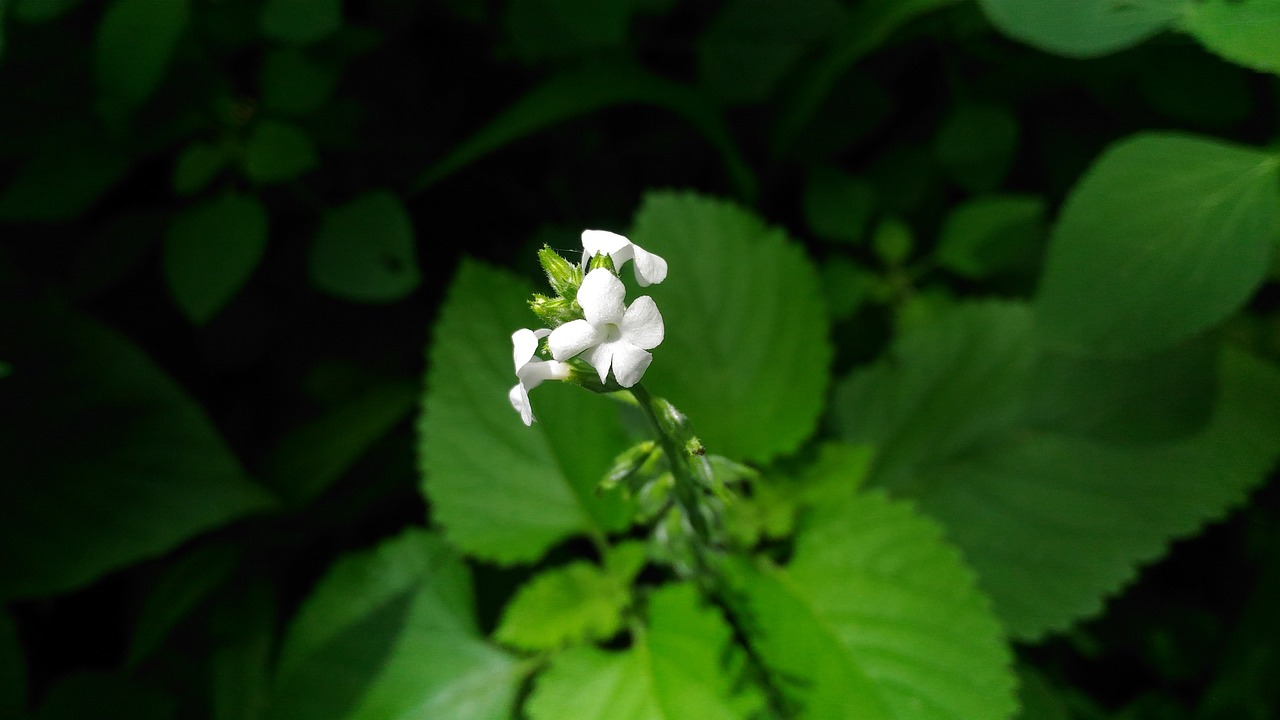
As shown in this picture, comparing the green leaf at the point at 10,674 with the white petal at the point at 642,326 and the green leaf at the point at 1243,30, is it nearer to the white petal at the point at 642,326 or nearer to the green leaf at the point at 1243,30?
the white petal at the point at 642,326

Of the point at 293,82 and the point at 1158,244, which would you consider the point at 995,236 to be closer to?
the point at 1158,244

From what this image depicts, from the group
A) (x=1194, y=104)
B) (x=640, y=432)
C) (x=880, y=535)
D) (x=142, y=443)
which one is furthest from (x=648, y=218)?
(x=1194, y=104)

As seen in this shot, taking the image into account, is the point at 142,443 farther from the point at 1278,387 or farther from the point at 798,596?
the point at 1278,387

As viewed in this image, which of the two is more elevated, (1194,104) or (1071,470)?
(1194,104)

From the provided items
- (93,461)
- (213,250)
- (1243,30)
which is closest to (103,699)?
(93,461)

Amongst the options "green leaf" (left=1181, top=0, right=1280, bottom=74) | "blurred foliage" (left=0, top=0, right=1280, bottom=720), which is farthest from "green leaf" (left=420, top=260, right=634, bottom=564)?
"green leaf" (left=1181, top=0, right=1280, bottom=74)

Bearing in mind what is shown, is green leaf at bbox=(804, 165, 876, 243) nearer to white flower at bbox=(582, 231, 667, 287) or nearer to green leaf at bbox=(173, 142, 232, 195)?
white flower at bbox=(582, 231, 667, 287)

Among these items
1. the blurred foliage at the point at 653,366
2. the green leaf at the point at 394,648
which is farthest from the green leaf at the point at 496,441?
the green leaf at the point at 394,648
